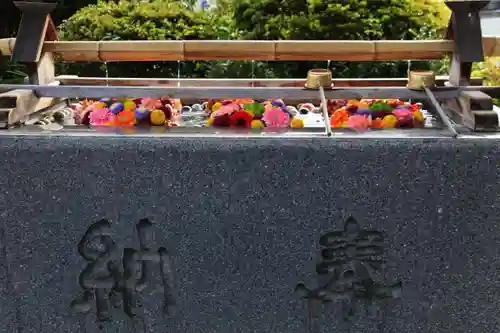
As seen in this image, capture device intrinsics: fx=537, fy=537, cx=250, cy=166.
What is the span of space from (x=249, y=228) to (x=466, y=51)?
3.57ft

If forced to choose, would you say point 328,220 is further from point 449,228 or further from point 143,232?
point 143,232

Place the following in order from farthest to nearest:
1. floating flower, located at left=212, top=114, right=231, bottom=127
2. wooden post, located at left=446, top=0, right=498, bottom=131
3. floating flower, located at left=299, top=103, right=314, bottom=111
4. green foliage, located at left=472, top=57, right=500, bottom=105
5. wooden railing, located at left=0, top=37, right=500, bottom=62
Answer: green foliage, located at left=472, top=57, right=500, bottom=105 → floating flower, located at left=299, top=103, right=314, bottom=111 → wooden railing, located at left=0, top=37, right=500, bottom=62 → floating flower, located at left=212, top=114, right=231, bottom=127 → wooden post, located at left=446, top=0, right=498, bottom=131

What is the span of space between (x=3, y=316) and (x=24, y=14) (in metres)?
1.23

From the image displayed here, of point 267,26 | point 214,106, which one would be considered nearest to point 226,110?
point 214,106

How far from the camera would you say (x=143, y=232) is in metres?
1.92

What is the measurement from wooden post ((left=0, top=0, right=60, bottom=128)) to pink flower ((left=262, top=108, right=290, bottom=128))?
93 centimetres

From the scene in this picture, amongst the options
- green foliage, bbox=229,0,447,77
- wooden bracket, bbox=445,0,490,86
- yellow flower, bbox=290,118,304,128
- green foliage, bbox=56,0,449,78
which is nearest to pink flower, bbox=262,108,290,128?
yellow flower, bbox=290,118,304,128

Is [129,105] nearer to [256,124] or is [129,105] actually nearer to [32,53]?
[32,53]

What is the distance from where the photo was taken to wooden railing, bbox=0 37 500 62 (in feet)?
7.42

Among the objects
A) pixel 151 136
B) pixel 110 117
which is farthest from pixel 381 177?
pixel 110 117

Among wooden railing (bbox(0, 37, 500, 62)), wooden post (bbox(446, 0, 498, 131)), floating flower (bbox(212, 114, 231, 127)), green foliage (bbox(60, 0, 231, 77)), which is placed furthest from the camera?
green foliage (bbox(60, 0, 231, 77))

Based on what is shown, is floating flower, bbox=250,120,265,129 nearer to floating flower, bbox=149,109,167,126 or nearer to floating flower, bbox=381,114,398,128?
floating flower, bbox=149,109,167,126

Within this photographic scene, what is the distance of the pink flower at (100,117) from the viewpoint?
Answer: 7.03ft

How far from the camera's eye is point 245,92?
80.9 inches
